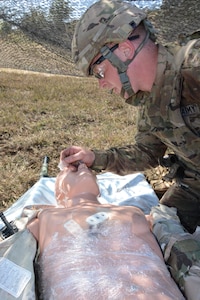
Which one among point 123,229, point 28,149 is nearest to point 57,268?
point 123,229

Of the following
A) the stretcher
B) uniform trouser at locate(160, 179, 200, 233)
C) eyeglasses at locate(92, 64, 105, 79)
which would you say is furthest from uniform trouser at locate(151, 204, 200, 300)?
eyeglasses at locate(92, 64, 105, 79)

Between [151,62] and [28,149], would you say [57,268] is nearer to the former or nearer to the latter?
[151,62]

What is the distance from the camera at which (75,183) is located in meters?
2.29

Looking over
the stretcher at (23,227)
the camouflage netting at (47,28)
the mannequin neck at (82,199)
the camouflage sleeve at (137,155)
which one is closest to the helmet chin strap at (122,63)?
the camouflage sleeve at (137,155)

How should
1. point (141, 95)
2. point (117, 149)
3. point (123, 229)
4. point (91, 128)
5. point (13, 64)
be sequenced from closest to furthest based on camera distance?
1. point (123, 229)
2. point (141, 95)
3. point (117, 149)
4. point (91, 128)
5. point (13, 64)

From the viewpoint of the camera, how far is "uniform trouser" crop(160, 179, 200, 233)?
8.81ft

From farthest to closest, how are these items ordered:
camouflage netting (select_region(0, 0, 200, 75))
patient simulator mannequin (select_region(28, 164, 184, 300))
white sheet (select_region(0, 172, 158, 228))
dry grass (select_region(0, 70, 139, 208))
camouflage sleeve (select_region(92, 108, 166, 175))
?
→ camouflage netting (select_region(0, 0, 200, 75))
dry grass (select_region(0, 70, 139, 208))
white sheet (select_region(0, 172, 158, 228))
camouflage sleeve (select_region(92, 108, 166, 175))
patient simulator mannequin (select_region(28, 164, 184, 300))

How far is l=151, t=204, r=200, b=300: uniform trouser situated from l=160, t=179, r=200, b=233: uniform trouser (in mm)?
451

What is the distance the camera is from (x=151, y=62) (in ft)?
6.60

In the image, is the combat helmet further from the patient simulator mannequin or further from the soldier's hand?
the patient simulator mannequin

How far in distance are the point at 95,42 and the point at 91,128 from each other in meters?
2.94

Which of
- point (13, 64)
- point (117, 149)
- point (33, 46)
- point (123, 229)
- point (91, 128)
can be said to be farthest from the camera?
point (13, 64)

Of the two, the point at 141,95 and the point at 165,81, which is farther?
the point at 141,95

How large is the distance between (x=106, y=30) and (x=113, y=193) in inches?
57.0
